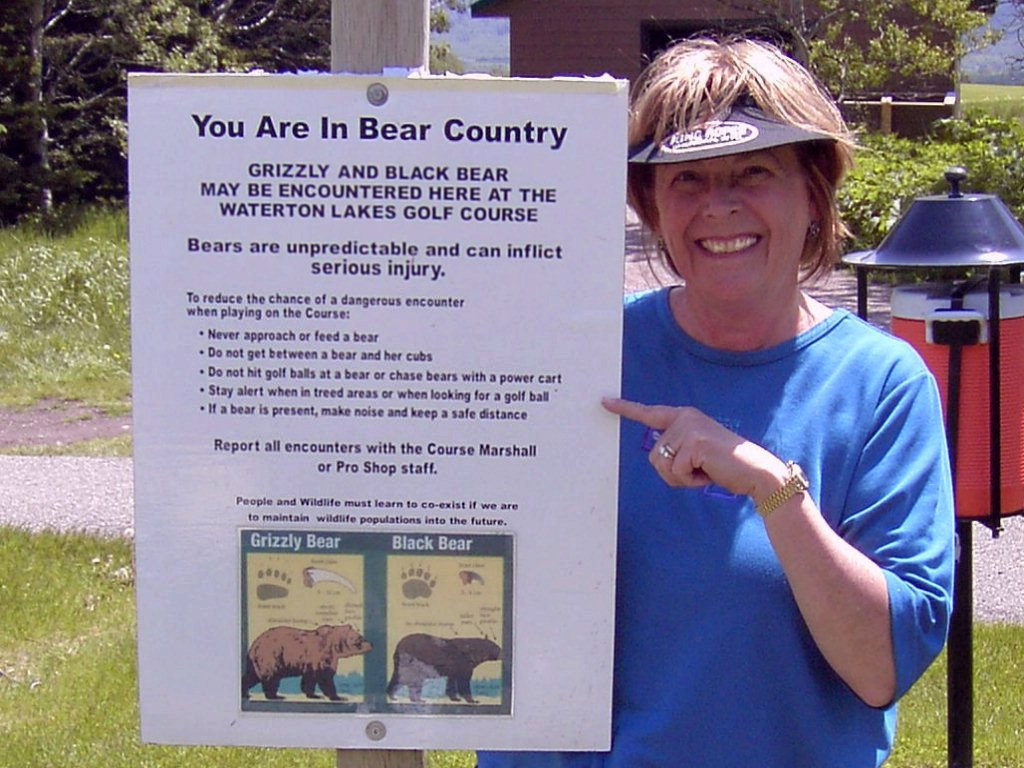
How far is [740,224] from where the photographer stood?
1.98 meters

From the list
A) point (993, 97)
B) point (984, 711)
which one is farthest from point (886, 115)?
point (984, 711)

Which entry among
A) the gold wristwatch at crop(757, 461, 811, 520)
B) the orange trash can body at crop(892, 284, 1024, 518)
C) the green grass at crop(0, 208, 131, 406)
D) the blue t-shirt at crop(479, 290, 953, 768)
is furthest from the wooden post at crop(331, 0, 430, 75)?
the green grass at crop(0, 208, 131, 406)

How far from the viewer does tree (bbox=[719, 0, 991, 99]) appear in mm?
15875

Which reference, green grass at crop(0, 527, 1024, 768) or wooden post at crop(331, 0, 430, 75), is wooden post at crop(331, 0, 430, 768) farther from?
green grass at crop(0, 527, 1024, 768)

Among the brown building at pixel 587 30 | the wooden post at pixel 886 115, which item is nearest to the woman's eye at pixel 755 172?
the wooden post at pixel 886 115

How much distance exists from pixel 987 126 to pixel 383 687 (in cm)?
1834

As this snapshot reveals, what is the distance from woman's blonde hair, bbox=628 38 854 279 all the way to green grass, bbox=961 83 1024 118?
26051 millimetres

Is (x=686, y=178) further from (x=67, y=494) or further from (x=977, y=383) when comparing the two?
(x=67, y=494)

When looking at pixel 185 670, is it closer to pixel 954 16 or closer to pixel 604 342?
pixel 604 342

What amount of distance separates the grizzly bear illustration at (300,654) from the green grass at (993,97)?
2660cm

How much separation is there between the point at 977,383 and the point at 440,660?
1959 mm

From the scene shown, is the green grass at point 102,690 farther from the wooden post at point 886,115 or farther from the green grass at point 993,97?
the green grass at point 993,97

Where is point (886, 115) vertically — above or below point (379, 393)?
above

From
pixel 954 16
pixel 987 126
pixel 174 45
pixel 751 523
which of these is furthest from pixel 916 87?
pixel 751 523
